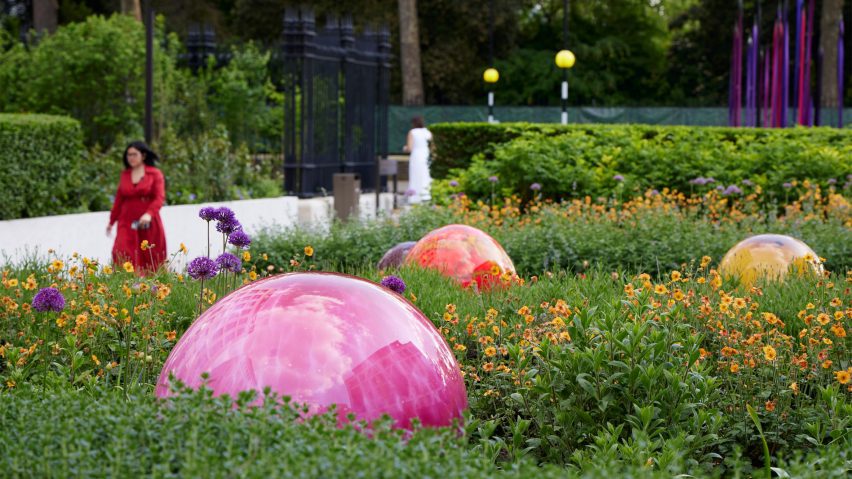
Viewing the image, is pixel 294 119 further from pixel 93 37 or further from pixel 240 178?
pixel 93 37

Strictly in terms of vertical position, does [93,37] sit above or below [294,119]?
above

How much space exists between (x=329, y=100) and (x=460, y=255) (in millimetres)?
11908

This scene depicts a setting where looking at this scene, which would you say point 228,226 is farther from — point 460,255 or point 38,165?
point 38,165

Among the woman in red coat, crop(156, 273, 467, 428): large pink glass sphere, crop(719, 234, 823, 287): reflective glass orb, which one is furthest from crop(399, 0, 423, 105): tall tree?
crop(156, 273, 467, 428): large pink glass sphere

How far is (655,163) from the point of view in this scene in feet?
52.4

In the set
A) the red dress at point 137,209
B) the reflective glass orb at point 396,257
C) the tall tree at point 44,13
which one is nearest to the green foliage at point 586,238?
the reflective glass orb at point 396,257

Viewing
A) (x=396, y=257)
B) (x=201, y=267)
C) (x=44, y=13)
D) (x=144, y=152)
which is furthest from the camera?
(x=44, y=13)

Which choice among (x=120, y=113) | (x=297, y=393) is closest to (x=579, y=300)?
(x=297, y=393)

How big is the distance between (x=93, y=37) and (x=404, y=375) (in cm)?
1670

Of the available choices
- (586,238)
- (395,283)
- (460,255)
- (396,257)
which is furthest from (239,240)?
(586,238)

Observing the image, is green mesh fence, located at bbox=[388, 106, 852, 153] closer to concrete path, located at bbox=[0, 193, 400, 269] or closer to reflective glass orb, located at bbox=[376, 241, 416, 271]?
concrete path, located at bbox=[0, 193, 400, 269]

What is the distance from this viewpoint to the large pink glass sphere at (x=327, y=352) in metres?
3.85

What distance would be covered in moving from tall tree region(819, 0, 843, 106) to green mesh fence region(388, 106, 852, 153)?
58 cm

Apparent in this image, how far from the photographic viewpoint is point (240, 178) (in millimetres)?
17547
